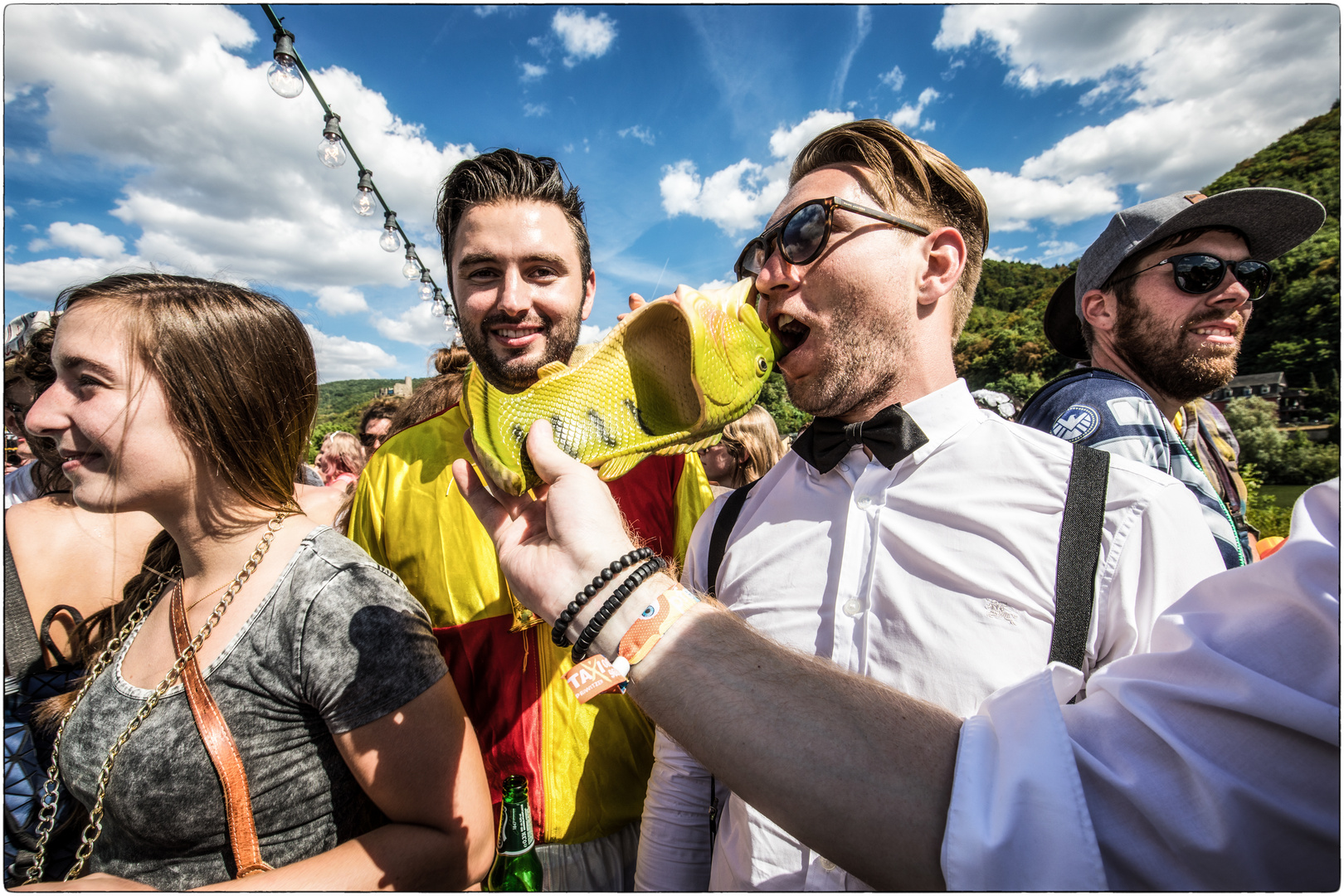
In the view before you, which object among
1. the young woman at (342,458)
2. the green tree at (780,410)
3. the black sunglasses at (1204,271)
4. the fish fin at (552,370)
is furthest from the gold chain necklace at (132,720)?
the green tree at (780,410)

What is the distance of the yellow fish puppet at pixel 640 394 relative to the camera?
1254 mm

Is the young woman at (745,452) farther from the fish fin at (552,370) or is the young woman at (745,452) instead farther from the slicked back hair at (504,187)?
the fish fin at (552,370)

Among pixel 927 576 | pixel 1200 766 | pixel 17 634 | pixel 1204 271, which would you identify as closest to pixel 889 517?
pixel 927 576

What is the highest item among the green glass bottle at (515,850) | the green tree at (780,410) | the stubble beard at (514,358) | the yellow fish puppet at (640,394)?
the green tree at (780,410)

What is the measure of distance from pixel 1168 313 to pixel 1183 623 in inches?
93.3

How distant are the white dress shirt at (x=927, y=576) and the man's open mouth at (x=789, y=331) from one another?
381 mm

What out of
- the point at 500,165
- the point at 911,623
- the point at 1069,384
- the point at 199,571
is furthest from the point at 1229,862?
the point at 500,165

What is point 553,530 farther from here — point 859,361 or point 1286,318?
point 1286,318

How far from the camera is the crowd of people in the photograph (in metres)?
0.70

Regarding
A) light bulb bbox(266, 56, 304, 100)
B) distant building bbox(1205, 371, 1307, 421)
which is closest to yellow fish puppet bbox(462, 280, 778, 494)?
light bulb bbox(266, 56, 304, 100)

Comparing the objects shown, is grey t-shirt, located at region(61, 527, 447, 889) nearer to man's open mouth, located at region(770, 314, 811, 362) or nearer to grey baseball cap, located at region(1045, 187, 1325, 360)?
man's open mouth, located at region(770, 314, 811, 362)

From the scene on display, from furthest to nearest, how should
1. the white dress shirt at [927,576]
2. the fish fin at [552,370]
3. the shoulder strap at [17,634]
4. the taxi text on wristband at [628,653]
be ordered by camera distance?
the shoulder strap at [17,634]
the fish fin at [552,370]
the white dress shirt at [927,576]
the taxi text on wristband at [628,653]

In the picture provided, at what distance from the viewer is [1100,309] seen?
2.66m

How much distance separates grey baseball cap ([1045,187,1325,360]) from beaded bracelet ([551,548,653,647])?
2850 millimetres
